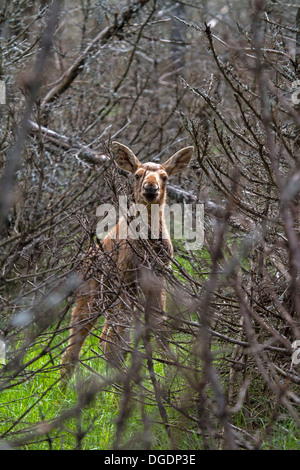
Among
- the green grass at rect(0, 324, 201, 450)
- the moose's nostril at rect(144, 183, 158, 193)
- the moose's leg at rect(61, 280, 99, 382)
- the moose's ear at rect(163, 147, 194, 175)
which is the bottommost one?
the green grass at rect(0, 324, 201, 450)

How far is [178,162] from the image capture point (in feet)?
23.4

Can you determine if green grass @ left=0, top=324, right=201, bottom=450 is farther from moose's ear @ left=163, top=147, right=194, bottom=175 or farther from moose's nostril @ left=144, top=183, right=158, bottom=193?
moose's ear @ left=163, top=147, right=194, bottom=175

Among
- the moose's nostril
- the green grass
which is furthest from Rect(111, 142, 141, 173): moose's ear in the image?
the green grass

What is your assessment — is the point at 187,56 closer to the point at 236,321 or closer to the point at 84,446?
the point at 236,321

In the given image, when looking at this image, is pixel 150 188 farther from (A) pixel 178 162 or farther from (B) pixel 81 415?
(B) pixel 81 415

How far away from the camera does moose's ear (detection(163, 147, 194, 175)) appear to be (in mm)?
6980

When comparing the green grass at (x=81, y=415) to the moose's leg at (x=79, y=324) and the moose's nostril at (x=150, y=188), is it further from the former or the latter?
the moose's nostril at (x=150, y=188)

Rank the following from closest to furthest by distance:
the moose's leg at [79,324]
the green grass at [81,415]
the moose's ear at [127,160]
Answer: the moose's leg at [79,324], the green grass at [81,415], the moose's ear at [127,160]

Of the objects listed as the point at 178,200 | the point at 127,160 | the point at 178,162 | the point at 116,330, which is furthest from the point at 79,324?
the point at 178,200

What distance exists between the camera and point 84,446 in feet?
13.1

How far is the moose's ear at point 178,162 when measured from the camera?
22.9 feet

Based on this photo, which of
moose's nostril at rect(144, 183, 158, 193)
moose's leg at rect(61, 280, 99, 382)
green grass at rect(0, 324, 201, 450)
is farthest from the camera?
moose's nostril at rect(144, 183, 158, 193)

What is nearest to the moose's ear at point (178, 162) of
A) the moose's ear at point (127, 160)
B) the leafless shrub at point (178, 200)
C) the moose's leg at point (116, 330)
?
the leafless shrub at point (178, 200)
